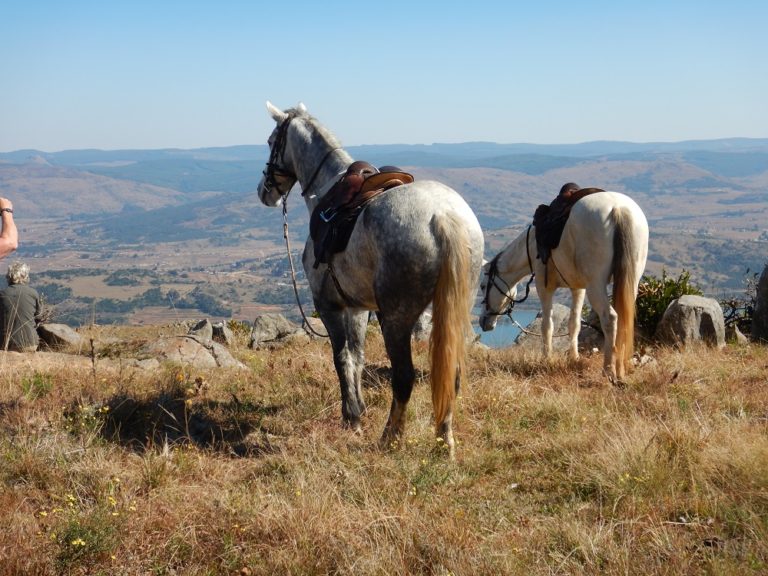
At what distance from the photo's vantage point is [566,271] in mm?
9039

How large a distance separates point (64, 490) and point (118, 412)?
208cm

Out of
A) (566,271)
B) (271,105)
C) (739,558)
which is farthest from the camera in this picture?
(566,271)

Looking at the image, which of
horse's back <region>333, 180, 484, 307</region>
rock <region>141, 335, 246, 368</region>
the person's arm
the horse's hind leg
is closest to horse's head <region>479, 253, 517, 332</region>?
rock <region>141, 335, 246, 368</region>

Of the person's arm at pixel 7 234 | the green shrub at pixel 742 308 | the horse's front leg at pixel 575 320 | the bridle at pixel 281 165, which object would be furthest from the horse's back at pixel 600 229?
the person's arm at pixel 7 234

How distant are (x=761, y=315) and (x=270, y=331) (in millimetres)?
8367

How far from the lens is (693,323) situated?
32.9 ft

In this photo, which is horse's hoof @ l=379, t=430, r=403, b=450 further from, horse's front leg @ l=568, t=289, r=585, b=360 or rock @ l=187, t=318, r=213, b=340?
rock @ l=187, t=318, r=213, b=340

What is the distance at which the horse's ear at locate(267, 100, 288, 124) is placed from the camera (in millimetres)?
7551

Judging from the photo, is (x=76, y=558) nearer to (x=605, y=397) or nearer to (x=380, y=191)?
(x=380, y=191)

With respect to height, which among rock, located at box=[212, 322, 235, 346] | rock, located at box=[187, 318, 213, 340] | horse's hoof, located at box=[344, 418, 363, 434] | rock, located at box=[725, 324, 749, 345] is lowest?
rock, located at box=[212, 322, 235, 346]

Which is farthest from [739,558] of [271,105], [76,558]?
[271,105]

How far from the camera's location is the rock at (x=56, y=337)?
11875 mm

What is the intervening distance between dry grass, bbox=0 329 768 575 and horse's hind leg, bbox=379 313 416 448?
0.24 meters

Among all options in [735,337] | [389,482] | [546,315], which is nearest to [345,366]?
[389,482]
